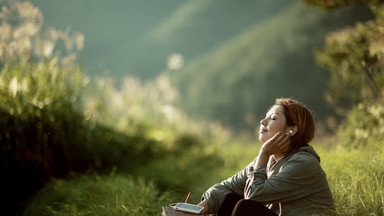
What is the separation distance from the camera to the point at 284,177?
68.9 inches

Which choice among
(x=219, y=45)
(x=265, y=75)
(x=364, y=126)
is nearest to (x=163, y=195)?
(x=364, y=126)

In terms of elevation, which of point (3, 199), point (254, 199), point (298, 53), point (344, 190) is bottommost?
point (344, 190)

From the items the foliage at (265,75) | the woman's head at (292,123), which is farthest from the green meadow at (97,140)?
the foliage at (265,75)

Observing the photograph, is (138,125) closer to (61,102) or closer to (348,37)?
(61,102)

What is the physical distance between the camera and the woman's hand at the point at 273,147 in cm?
183

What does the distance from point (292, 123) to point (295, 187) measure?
14.1 inches

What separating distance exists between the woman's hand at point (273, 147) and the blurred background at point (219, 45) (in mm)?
7501

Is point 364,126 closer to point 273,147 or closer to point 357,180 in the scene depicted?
point 357,180

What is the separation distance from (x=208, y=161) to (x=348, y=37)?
2.63 meters

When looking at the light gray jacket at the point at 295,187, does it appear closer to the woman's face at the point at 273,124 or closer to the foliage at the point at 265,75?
the woman's face at the point at 273,124

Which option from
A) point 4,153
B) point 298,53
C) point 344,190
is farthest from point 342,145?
point 298,53

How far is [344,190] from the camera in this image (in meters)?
2.32

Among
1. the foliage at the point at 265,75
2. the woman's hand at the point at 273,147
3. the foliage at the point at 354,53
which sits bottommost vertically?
the woman's hand at the point at 273,147

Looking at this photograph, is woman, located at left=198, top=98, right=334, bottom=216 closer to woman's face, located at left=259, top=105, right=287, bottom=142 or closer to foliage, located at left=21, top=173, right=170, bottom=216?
woman's face, located at left=259, top=105, right=287, bottom=142
